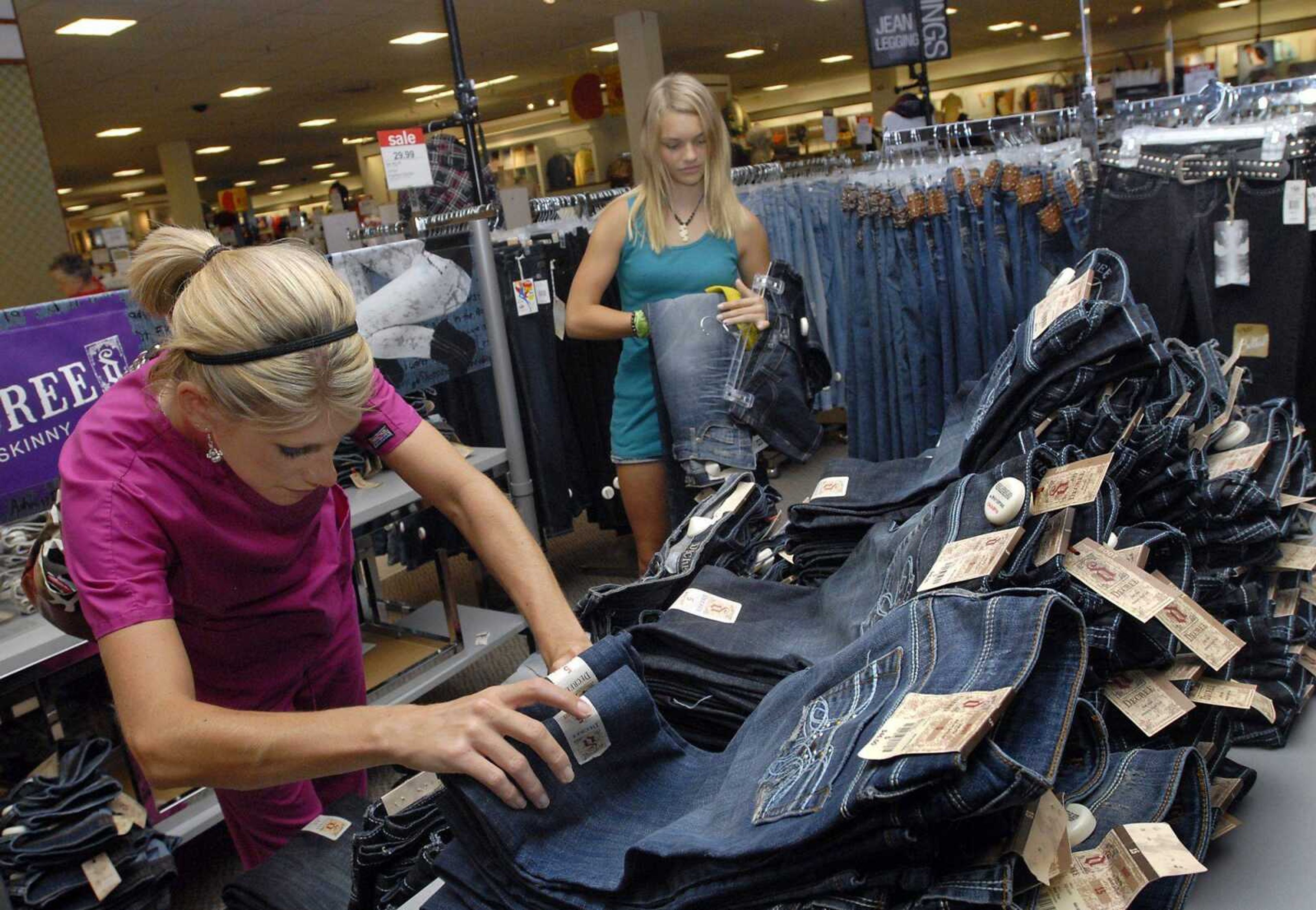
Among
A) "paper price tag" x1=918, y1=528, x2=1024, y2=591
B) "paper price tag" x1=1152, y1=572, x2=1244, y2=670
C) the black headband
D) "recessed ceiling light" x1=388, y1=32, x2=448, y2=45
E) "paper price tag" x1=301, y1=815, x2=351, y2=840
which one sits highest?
"recessed ceiling light" x1=388, y1=32, x2=448, y2=45

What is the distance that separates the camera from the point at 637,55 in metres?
11.6

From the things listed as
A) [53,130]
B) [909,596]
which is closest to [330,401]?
[909,596]

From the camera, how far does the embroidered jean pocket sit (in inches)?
33.8

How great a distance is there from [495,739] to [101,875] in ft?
5.41

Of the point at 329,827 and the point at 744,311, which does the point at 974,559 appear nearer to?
the point at 329,827

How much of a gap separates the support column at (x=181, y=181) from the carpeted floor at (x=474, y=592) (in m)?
12.3

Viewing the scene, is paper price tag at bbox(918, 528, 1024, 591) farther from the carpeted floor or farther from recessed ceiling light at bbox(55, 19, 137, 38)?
recessed ceiling light at bbox(55, 19, 137, 38)

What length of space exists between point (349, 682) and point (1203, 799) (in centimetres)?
149

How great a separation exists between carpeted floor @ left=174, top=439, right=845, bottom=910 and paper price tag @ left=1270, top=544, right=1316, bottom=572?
174 centimetres

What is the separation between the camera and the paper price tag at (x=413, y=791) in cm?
110

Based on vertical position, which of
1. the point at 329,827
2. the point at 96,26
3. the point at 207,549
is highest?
the point at 96,26

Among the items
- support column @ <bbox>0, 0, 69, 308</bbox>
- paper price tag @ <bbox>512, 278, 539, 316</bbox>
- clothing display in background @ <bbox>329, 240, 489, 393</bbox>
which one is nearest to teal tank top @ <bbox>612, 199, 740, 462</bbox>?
clothing display in background @ <bbox>329, 240, 489, 393</bbox>

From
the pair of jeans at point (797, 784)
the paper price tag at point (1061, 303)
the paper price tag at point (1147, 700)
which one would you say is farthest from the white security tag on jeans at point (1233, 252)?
the pair of jeans at point (797, 784)

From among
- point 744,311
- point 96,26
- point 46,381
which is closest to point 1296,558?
point 744,311
